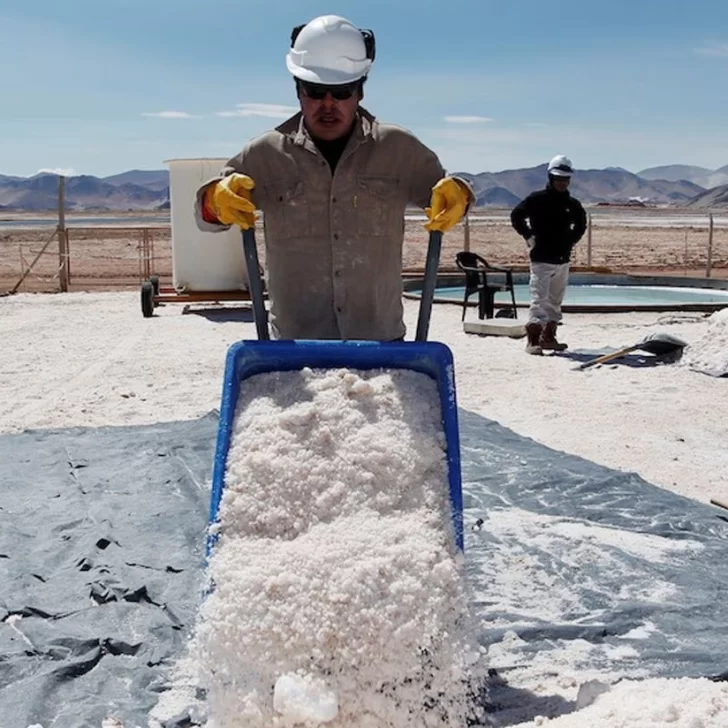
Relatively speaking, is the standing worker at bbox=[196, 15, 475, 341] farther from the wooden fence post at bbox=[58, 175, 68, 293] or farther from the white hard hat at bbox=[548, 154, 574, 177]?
the wooden fence post at bbox=[58, 175, 68, 293]

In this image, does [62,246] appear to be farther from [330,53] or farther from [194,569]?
[330,53]

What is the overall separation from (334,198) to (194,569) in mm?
1457

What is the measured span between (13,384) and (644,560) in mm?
5008

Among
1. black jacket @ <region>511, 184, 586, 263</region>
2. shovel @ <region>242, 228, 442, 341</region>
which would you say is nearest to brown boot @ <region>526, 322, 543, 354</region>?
black jacket @ <region>511, 184, 586, 263</region>

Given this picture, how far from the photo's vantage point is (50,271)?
1925 centimetres

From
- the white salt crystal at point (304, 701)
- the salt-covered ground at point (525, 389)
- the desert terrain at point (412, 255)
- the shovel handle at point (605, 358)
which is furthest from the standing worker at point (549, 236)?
the desert terrain at point (412, 255)

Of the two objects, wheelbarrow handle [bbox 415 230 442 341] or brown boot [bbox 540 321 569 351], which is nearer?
wheelbarrow handle [bbox 415 230 442 341]

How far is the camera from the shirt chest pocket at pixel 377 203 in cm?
281

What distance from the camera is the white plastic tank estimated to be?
1098 centimetres

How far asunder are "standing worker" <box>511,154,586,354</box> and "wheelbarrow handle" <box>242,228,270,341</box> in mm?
5365

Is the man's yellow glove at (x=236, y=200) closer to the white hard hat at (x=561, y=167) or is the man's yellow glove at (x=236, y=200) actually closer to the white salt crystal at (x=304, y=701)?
the white salt crystal at (x=304, y=701)

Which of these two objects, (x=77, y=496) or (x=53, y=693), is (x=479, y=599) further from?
(x=77, y=496)

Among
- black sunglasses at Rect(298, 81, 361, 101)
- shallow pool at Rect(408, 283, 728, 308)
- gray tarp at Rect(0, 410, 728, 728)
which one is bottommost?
gray tarp at Rect(0, 410, 728, 728)

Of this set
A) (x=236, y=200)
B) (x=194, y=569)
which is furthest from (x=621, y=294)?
(x=236, y=200)
